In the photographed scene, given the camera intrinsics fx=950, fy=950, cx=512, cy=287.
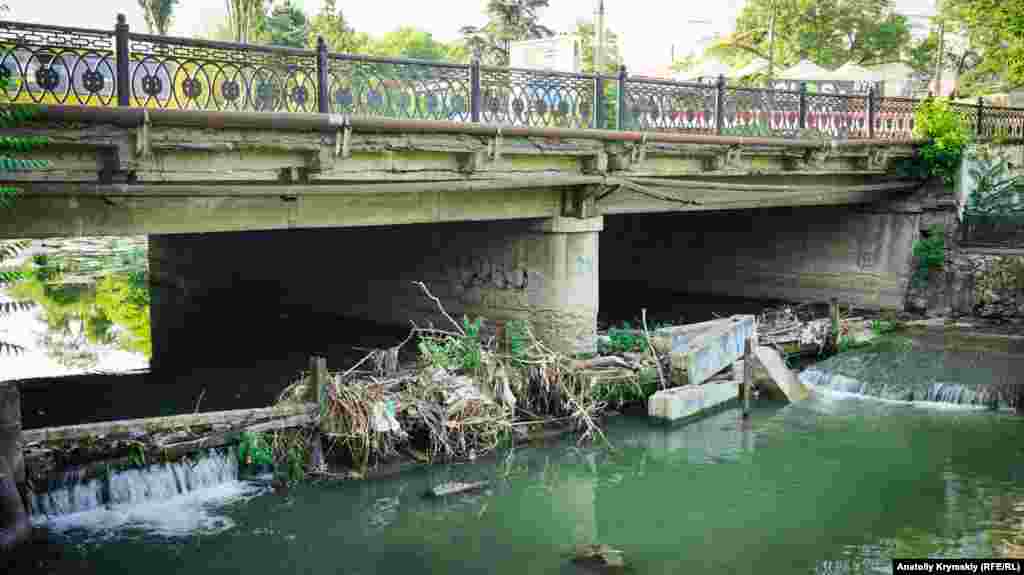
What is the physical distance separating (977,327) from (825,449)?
824cm

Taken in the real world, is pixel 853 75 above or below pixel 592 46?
below

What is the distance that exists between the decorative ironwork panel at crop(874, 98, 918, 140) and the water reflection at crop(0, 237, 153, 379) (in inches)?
582

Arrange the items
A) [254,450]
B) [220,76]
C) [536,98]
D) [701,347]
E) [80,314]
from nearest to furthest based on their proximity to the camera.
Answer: [220,76]
[254,450]
[536,98]
[701,347]
[80,314]

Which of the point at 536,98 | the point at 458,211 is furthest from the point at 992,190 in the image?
the point at 458,211

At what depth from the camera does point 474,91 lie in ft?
38.8

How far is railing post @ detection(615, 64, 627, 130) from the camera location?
13383mm

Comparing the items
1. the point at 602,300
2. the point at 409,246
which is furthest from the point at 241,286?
the point at 602,300

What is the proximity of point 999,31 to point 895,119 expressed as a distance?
9.68 meters

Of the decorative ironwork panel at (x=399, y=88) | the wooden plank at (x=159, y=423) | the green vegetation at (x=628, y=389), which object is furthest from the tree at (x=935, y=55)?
the wooden plank at (x=159, y=423)

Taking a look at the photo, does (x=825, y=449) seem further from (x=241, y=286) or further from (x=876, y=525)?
(x=241, y=286)

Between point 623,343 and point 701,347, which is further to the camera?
point 623,343

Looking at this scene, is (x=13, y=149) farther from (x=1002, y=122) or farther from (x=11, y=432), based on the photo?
(x=1002, y=122)

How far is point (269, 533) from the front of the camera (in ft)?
30.9

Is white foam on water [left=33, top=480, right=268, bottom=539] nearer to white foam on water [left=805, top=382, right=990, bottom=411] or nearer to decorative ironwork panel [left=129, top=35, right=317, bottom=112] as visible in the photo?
decorative ironwork panel [left=129, top=35, right=317, bottom=112]
